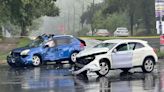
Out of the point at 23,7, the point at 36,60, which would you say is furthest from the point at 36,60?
the point at 23,7

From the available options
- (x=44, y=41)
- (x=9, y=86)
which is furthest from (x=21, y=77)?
(x=44, y=41)

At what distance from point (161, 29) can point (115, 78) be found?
1298 centimetres

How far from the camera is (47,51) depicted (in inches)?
949

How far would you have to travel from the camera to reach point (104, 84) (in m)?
15.3

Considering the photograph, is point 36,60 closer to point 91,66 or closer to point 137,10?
point 91,66

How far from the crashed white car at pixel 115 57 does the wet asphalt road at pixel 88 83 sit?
0.33m

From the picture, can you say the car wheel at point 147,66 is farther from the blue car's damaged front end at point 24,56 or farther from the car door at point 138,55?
the blue car's damaged front end at point 24,56

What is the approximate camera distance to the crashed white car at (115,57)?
18031 millimetres

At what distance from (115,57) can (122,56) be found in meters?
0.34

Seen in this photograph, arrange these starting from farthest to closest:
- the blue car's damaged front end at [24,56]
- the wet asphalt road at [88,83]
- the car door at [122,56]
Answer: the blue car's damaged front end at [24,56], the car door at [122,56], the wet asphalt road at [88,83]

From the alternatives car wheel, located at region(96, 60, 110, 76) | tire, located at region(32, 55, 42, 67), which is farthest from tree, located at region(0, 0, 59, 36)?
car wheel, located at region(96, 60, 110, 76)

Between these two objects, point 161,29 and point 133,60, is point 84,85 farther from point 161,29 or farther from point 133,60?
point 161,29

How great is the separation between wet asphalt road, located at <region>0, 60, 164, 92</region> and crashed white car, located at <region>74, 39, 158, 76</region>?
1.07ft

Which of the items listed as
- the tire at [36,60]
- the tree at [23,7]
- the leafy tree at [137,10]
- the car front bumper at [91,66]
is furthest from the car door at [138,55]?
the leafy tree at [137,10]
